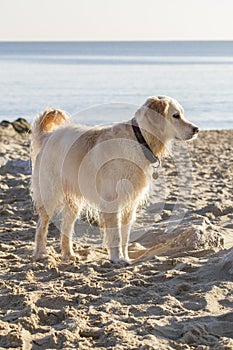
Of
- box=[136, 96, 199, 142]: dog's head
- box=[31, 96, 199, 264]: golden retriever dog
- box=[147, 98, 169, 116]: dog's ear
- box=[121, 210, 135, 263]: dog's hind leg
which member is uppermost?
box=[147, 98, 169, 116]: dog's ear

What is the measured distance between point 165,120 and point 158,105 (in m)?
0.15

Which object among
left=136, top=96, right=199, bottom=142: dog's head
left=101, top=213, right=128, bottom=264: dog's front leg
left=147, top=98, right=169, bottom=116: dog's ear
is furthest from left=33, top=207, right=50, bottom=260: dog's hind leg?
left=147, top=98, right=169, bottom=116: dog's ear

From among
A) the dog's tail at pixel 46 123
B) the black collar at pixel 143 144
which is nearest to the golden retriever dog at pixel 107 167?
the black collar at pixel 143 144

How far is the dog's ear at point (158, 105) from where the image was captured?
5648mm

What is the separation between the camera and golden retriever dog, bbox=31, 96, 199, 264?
569 centimetres

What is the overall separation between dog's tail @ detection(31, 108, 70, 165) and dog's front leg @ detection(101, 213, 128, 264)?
40.0 inches

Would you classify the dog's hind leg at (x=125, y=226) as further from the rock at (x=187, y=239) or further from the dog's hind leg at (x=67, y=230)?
the dog's hind leg at (x=67, y=230)

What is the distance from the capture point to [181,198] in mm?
8547

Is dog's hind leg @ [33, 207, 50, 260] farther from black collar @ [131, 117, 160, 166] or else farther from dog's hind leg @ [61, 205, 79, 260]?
black collar @ [131, 117, 160, 166]

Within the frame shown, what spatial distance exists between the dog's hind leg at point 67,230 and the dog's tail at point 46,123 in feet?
2.16

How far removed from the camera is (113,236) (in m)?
5.99

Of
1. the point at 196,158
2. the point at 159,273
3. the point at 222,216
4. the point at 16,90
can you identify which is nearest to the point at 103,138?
the point at 159,273

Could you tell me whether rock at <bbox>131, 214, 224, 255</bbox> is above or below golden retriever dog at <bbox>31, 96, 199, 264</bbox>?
below

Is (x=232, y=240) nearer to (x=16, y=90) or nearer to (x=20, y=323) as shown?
(x=20, y=323)
